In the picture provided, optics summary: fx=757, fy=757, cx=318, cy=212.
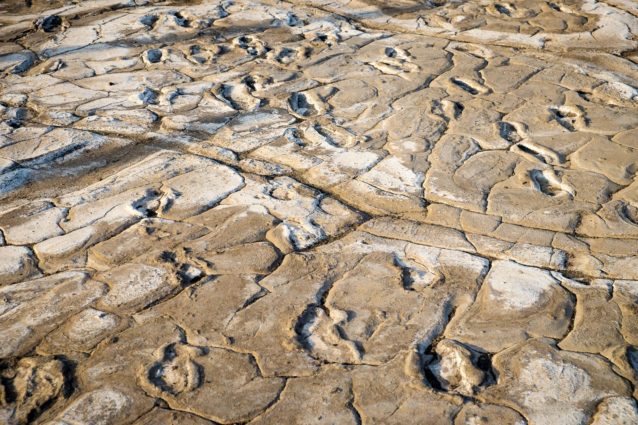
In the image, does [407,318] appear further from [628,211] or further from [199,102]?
[199,102]

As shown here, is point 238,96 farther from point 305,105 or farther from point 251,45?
point 251,45

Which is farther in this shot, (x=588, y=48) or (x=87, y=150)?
(x=588, y=48)

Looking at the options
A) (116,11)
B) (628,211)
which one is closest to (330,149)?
(628,211)

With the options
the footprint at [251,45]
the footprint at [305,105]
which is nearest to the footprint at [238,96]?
the footprint at [305,105]

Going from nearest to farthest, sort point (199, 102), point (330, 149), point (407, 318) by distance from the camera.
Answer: point (407, 318)
point (330, 149)
point (199, 102)

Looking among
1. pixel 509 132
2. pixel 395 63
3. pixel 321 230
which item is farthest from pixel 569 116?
pixel 321 230

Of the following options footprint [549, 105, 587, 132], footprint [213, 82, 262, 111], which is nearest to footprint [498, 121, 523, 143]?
footprint [549, 105, 587, 132]
